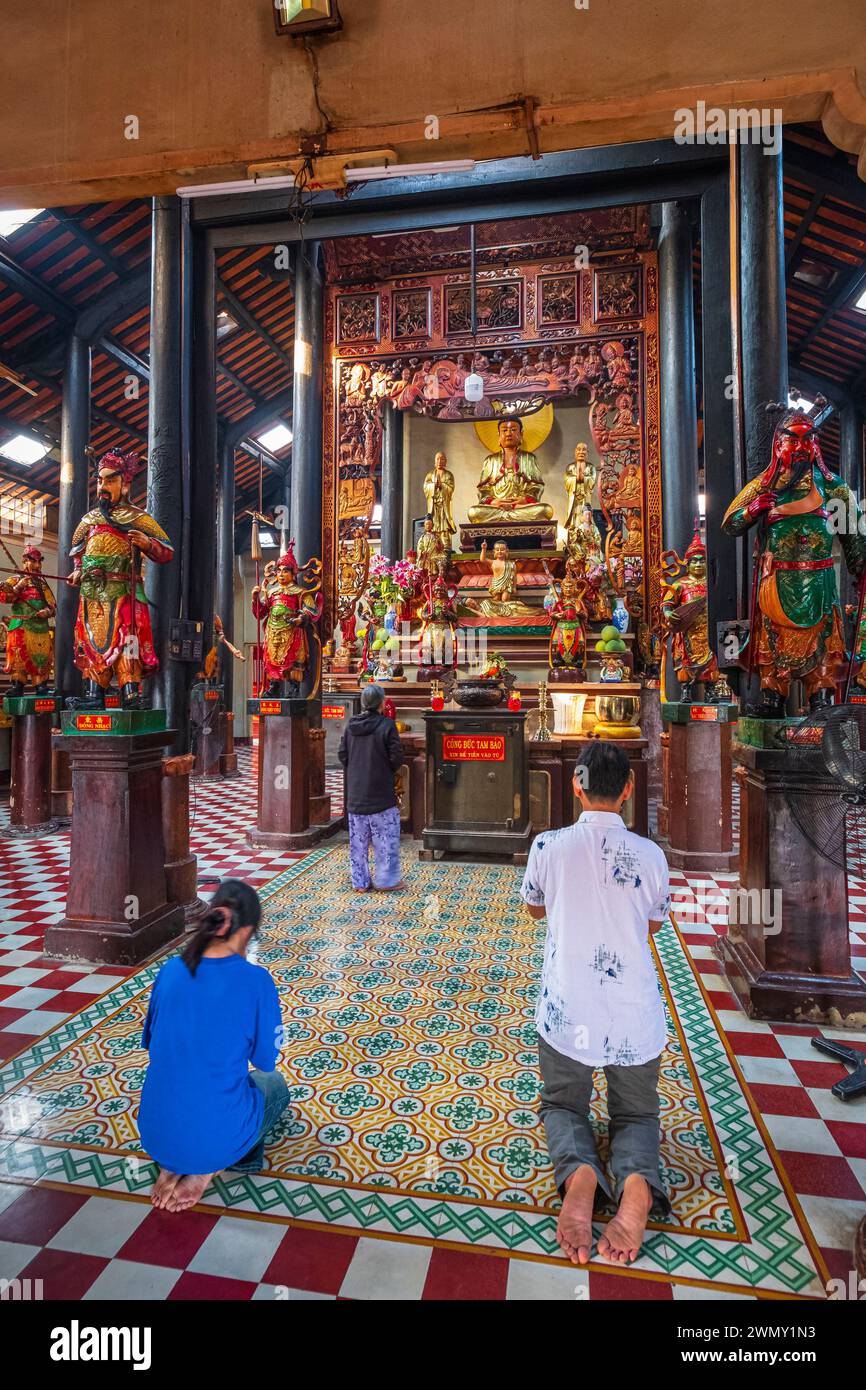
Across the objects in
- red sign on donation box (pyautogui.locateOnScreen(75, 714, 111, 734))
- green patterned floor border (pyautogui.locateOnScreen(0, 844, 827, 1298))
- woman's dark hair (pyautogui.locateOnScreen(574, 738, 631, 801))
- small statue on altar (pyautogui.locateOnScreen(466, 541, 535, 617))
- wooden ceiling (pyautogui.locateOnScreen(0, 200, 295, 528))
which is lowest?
green patterned floor border (pyautogui.locateOnScreen(0, 844, 827, 1298))

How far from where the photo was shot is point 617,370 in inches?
351

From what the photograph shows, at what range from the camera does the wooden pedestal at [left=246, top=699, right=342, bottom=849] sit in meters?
5.86

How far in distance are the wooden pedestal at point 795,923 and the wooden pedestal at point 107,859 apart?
282cm

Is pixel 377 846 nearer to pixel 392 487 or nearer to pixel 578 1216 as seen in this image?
pixel 578 1216

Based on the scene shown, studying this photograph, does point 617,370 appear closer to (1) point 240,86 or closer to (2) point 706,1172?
(1) point 240,86

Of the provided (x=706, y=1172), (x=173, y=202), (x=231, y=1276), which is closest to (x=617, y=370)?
(x=173, y=202)

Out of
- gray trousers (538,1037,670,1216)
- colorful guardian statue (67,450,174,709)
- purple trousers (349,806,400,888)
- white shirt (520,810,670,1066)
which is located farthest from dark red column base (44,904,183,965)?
white shirt (520,810,670,1066)

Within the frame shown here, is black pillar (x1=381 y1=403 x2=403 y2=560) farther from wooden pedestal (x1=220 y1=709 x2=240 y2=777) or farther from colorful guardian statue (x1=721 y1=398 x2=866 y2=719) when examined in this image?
colorful guardian statue (x1=721 y1=398 x2=866 y2=719)

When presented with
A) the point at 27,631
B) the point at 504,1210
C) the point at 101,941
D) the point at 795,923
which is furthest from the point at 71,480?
the point at 504,1210

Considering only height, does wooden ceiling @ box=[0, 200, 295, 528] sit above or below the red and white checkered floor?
above

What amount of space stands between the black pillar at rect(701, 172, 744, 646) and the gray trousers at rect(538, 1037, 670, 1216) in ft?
7.62

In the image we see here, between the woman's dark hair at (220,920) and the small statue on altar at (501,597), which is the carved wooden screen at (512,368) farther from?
the woman's dark hair at (220,920)

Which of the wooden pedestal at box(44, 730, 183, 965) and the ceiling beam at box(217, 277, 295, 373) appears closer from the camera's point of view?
the wooden pedestal at box(44, 730, 183, 965)
